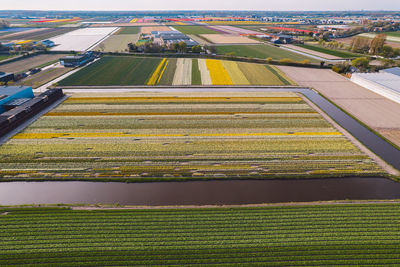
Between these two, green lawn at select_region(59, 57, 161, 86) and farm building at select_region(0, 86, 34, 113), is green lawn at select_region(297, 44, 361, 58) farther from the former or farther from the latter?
farm building at select_region(0, 86, 34, 113)

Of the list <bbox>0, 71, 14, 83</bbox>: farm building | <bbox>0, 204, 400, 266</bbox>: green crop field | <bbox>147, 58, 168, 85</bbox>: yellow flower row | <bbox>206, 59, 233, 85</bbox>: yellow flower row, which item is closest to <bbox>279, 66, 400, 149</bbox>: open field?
<bbox>206, 59, 233, 85</bbox>: yellow flower row

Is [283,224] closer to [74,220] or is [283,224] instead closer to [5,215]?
[74,220]

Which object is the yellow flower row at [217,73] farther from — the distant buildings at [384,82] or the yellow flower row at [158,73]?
the distant buildings at [384,82]

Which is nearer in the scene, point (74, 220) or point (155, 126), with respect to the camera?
point (74, 220)

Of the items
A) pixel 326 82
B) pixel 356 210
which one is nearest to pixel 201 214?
pixel 356 210

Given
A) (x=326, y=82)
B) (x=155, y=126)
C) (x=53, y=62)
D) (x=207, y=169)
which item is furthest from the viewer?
(x=53, y=62)

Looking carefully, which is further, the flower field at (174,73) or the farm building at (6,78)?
the flower field at (174,73)

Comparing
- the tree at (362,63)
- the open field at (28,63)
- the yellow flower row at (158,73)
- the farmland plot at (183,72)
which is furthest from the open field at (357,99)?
the open field at (28,63)
